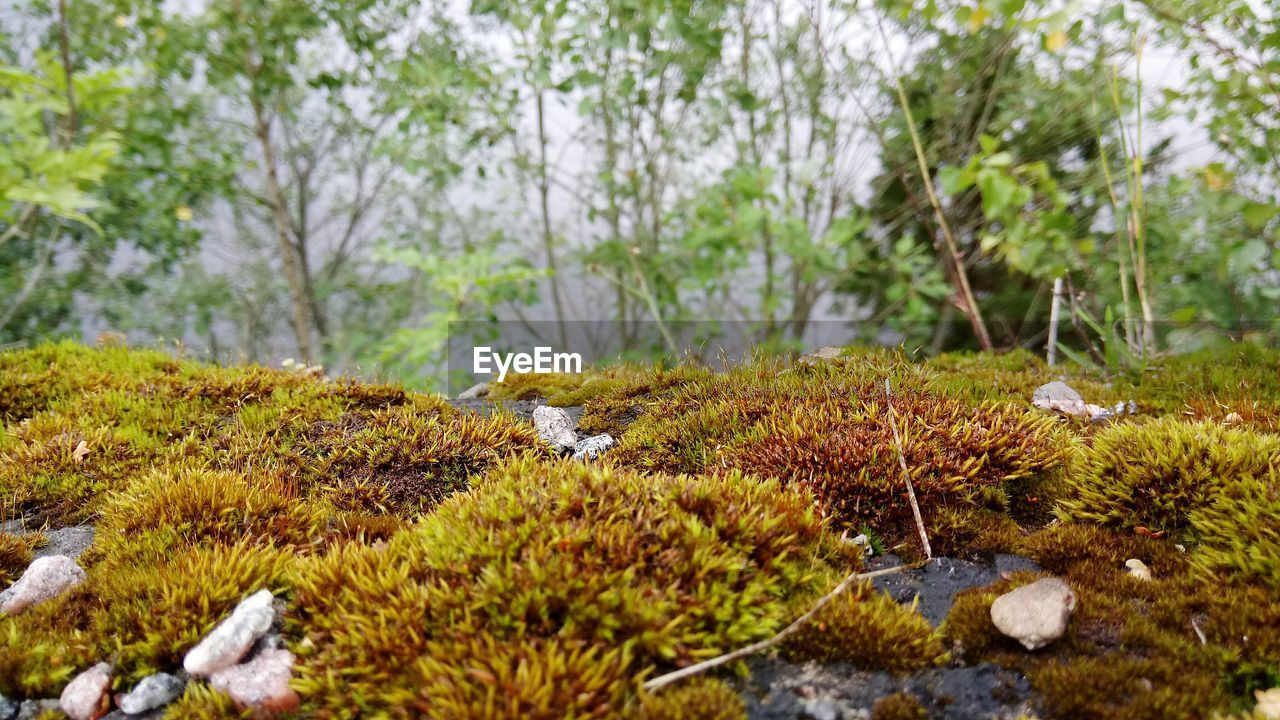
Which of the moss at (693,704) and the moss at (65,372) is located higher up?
the moss at (65,372)

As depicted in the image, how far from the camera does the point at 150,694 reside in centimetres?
219

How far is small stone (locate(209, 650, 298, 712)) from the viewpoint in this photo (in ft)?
6.88

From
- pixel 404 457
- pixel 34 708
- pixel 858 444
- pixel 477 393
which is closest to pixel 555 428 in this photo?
pixel 404 457

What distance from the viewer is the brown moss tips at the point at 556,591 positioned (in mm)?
1958

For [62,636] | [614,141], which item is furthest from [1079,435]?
[614,141]

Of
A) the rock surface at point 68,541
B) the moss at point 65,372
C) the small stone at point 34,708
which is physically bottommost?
the small stone at point 34,708

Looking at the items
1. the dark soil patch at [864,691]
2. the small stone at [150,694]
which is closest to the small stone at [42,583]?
the small stone at [150,694]

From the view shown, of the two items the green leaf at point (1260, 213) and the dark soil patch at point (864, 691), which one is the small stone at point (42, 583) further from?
the green leaf at point (1260, 213)

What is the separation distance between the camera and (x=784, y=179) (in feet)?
31.1

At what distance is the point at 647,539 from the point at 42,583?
245cm

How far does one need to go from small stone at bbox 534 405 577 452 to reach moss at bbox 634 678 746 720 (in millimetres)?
2159

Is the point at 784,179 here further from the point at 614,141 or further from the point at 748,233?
the point at 748,233

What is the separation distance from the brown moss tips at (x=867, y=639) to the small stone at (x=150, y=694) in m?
2.07

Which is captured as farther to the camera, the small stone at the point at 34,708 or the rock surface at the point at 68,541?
the rock surface at the point at 68,541
